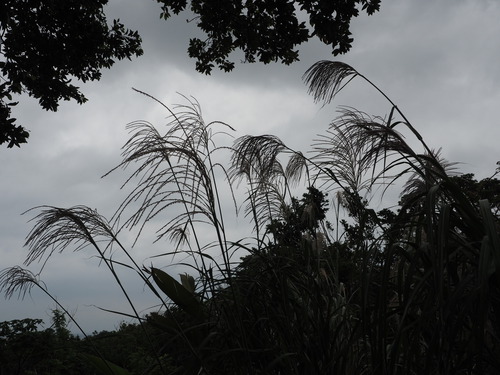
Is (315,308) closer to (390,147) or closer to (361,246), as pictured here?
(361,246)

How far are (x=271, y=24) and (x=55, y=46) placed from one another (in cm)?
340

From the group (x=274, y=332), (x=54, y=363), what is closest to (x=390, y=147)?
(x=274, y=332)

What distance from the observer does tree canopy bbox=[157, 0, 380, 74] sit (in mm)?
7305

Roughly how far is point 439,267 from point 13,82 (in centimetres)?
772

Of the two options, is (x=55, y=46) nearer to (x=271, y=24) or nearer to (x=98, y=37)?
(x=98, y=37)

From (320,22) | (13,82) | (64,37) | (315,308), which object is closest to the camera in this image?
(315,308)

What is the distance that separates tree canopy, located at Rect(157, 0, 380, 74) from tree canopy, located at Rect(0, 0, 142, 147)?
1103 millimetres

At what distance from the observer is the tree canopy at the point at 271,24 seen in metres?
7.30

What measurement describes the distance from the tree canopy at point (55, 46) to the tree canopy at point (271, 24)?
3.62 feet

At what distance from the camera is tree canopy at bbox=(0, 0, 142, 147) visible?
8172 mm

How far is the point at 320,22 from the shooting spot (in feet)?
24.0

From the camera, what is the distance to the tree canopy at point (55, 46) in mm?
8172

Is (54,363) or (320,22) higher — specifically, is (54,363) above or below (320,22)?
below

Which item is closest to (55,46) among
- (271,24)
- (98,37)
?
(98,37)
